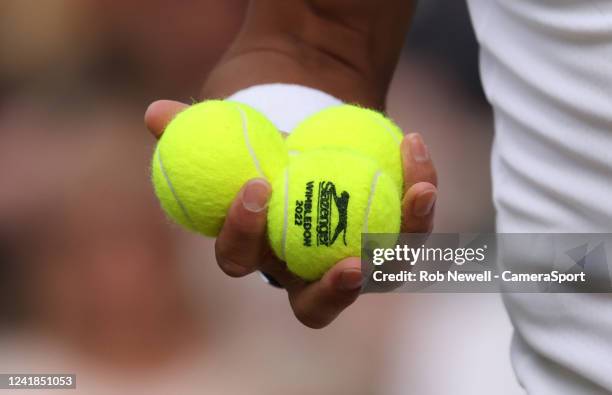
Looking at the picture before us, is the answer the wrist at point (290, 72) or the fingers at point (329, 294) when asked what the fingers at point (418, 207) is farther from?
the wrist at point (290, 72)

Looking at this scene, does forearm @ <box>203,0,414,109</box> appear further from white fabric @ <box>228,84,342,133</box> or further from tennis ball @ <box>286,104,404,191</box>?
tennis ball @ <box>286,104,404,191</box>

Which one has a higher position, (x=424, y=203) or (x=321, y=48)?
(x=321, y=48)

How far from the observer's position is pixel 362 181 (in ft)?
2.39

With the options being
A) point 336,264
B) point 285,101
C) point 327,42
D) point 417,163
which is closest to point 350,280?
point 336,264

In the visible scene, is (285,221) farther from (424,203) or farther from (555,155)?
(555,155)

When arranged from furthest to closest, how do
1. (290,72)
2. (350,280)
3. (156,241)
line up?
(156,241), (290,72), (350,280)

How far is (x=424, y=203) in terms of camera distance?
0.72m

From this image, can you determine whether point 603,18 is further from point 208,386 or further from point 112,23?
point 112,23

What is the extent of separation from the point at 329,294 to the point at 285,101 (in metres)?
0.23

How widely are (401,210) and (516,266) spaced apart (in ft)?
0.36

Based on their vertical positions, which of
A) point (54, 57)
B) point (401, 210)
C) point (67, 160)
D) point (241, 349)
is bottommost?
point (401, 210)

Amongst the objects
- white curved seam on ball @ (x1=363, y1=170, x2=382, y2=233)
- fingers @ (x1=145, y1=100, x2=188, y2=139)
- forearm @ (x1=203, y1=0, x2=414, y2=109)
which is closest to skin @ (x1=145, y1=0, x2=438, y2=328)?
forearm @ (x1=203, y1=0, x2=414, y2=109)

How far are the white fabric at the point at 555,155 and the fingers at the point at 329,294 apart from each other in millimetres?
147

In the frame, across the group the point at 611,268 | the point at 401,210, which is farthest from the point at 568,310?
the point at 401,210
